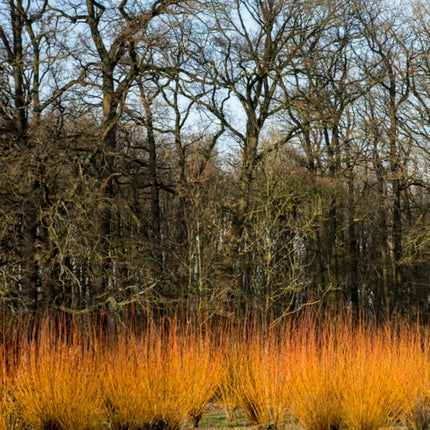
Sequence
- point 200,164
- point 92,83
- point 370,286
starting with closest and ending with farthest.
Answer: point 92,83 < point 200,164 < point 370,286

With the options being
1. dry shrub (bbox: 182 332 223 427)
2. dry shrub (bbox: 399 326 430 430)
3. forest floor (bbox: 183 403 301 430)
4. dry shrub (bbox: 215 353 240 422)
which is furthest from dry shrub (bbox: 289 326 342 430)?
dry shrub (bbox: 215 353 240 422)

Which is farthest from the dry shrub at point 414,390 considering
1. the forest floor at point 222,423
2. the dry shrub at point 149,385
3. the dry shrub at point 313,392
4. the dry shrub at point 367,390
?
the dry shrub at point 149,385

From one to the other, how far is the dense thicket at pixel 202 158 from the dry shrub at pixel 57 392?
3761mm

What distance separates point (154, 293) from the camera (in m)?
13.1

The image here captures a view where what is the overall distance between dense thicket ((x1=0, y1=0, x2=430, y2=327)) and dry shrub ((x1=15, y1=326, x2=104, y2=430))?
12.3ft

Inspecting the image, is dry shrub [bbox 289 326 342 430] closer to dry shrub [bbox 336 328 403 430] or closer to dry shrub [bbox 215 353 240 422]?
dry shrub [bbox 336 328 403 430]

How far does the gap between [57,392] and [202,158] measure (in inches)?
472

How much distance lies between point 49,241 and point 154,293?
263cm

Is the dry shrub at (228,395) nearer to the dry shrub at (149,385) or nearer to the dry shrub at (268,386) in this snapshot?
the dry shrub at (268,386)

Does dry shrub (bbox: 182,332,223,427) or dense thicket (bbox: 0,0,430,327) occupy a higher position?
dense thicket (bbox: 0,0,430,327)

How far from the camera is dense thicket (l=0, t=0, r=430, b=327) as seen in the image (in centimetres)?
1155

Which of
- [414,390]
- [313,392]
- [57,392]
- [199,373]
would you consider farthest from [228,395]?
[57,392]

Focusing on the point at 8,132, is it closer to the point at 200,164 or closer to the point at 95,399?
the point at 95,399

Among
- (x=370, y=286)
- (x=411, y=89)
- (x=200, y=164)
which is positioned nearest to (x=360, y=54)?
(x=411, y=89)
